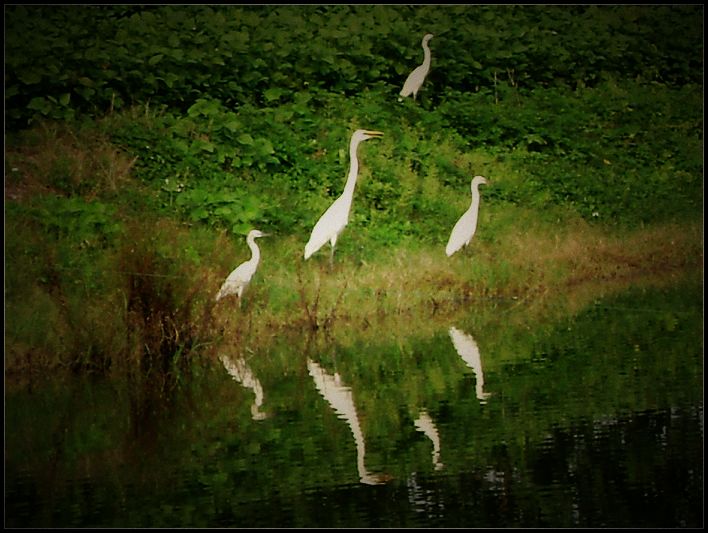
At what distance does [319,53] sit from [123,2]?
143 inches

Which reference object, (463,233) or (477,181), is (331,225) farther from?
(477,181)

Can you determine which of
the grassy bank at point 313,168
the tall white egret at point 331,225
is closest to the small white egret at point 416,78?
the grassy bank at point 313,168

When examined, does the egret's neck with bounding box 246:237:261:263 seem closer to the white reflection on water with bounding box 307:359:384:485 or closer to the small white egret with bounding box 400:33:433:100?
the white reflection on water with bounding box 307:359:384:485

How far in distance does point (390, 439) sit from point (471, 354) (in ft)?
11.3

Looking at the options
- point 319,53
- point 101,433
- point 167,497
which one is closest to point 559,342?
point 101,433

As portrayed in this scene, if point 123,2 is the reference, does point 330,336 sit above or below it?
below

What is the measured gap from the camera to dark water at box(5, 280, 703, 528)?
290 inches

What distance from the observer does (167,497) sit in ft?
25.7

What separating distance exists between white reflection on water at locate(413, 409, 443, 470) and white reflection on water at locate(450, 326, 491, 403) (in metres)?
0.63

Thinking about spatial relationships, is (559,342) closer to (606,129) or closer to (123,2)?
(606,129)

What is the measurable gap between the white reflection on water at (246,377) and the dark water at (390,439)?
25 millimetres

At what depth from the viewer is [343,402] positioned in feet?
34.5

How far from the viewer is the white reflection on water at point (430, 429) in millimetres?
8399

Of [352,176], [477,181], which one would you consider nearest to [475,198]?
[477,181]
